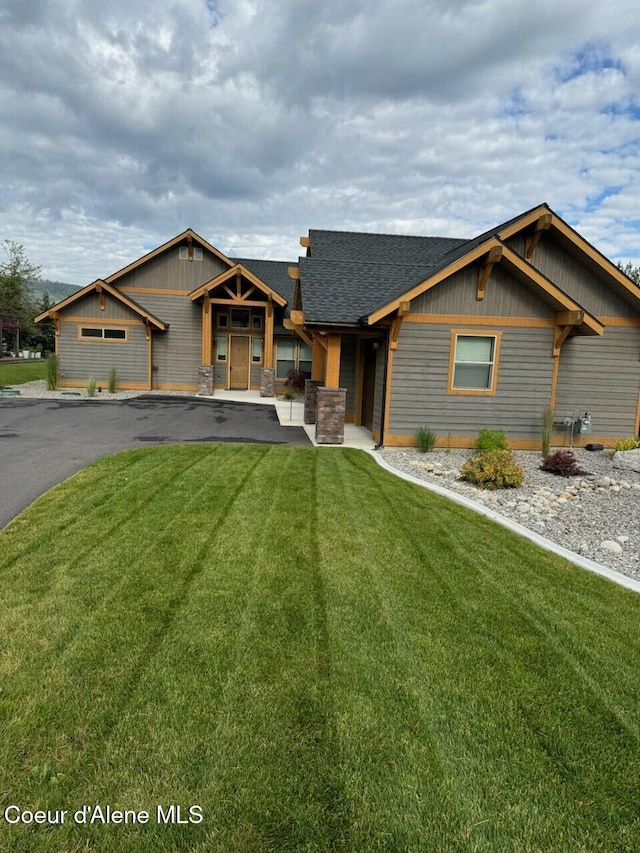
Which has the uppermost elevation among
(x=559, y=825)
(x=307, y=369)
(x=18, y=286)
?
(x=18, y=286)

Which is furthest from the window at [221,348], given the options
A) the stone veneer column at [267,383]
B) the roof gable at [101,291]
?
the stone veneer column at [267,383]

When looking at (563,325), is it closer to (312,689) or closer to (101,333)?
(312,689)

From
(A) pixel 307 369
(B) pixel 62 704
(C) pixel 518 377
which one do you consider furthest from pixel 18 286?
(B) pixel 62 704

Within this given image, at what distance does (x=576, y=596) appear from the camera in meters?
4.31

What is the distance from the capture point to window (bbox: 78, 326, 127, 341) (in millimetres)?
20859

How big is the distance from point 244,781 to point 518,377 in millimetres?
10451

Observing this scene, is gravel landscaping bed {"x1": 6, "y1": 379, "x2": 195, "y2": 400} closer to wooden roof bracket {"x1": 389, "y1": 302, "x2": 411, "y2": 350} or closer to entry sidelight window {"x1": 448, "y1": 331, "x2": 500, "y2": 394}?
wooden roof bracket {"x1": 389, "y1": 302, "x2": 411, "y2": 350}

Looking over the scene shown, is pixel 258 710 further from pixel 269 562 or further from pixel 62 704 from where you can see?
pixel 269 562

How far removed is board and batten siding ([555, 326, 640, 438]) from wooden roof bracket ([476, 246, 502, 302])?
2765 mm

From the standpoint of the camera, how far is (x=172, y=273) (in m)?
22.3

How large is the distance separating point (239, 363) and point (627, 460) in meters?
17.4

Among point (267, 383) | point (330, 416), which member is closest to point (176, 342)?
point (267, 383)

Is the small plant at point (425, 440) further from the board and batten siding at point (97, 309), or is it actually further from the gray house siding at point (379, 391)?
the board and batten siding at point (97, 309)

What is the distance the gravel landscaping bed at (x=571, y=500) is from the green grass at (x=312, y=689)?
0.94 m
